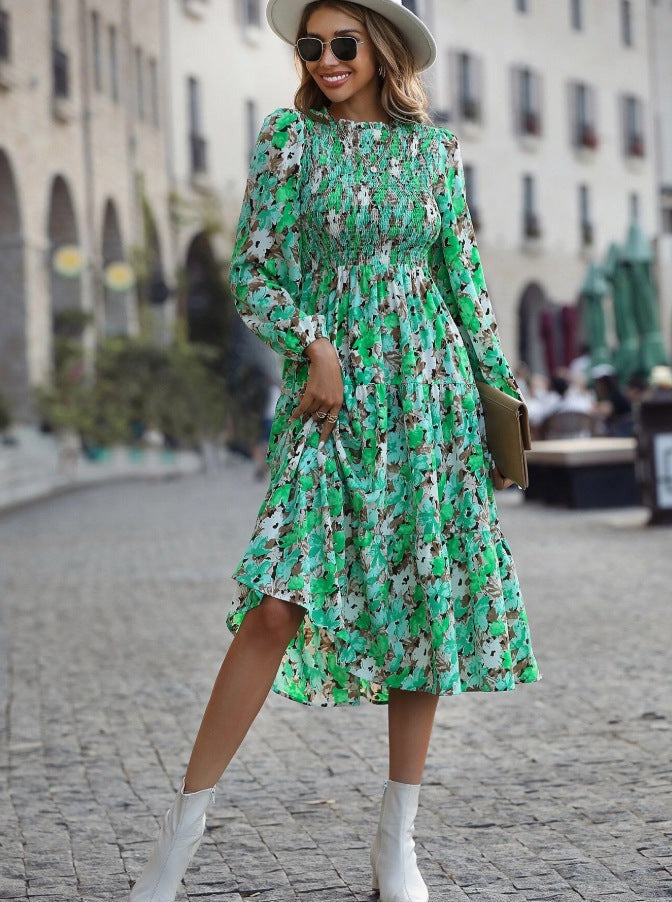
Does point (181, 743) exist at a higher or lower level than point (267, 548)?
lower

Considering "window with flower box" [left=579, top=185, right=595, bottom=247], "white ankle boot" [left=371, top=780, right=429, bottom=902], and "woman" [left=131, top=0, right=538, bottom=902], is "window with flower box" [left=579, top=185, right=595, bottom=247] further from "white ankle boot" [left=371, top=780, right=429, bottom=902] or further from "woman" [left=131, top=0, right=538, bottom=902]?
"white ankle boot" [left=371, top=780, right=429, bottom=902]

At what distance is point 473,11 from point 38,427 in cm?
2426

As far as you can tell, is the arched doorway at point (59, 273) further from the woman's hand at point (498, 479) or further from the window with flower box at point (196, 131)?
the woman's hand at point (498, 479)

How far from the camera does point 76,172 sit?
26.3m

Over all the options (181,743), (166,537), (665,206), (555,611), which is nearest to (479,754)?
(181,743)

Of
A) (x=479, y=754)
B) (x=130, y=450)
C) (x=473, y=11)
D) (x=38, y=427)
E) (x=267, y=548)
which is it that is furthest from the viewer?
(x=473, y=11)

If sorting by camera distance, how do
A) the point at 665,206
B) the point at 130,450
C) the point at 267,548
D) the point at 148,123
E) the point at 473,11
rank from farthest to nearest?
the point at 665,206
the point at 473,11
the point at 148,123
the point at 130,450
the point at 267,548

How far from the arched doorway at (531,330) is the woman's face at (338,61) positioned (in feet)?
142

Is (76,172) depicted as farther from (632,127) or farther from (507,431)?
(632,127)

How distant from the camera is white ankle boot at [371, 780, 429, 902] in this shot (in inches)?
125

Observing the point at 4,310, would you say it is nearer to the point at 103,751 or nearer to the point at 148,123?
the point at 148,123

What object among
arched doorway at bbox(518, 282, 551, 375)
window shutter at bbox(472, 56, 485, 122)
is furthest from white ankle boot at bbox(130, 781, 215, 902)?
arched doorway at bbox(518, 282, 551, 375)

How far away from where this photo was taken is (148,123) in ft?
104

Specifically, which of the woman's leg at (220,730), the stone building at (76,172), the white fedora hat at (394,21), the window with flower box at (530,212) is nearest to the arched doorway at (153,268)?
the stone building at (76,172)
